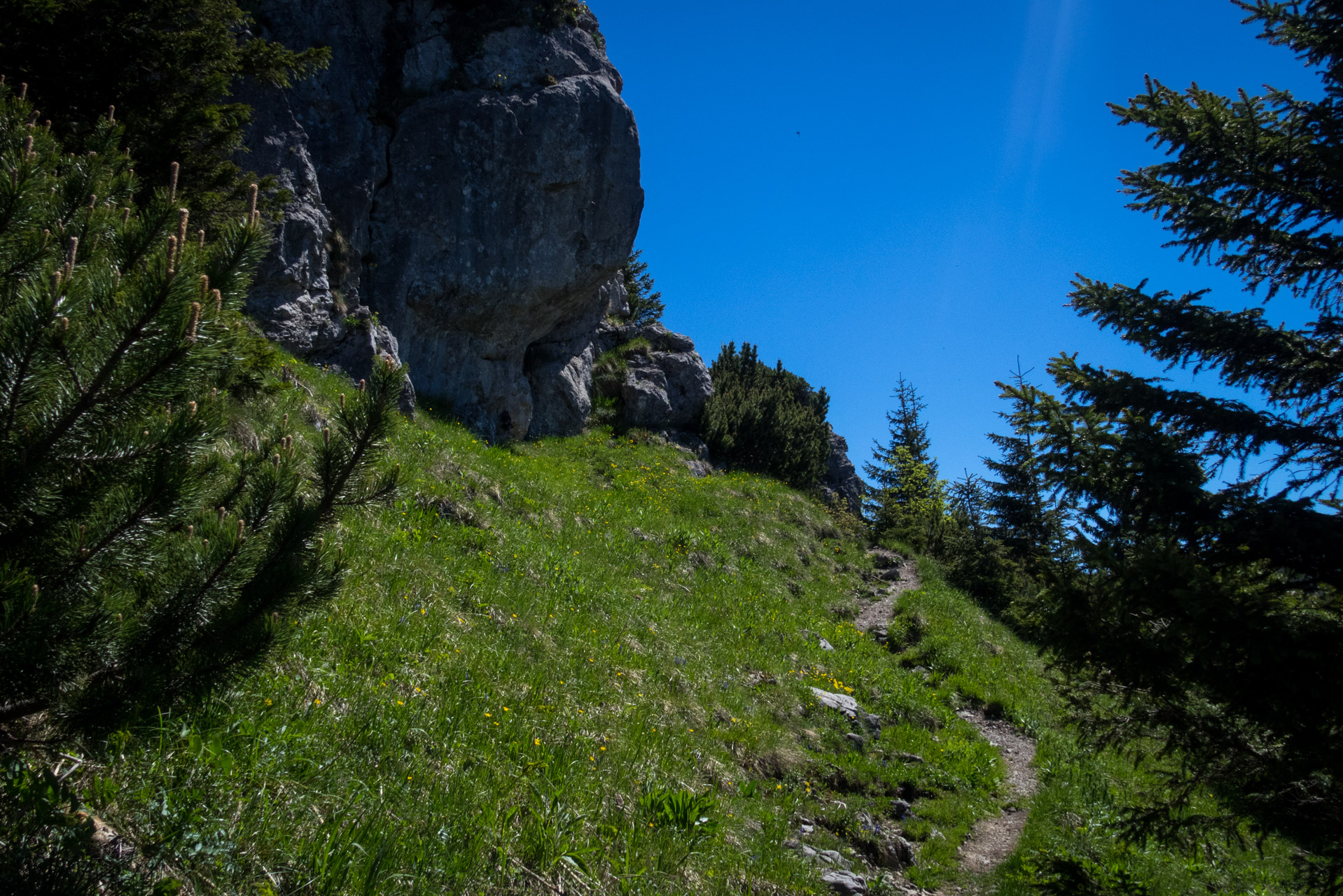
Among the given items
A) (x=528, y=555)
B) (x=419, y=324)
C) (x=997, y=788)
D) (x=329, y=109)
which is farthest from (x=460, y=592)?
(x=329, y=109)

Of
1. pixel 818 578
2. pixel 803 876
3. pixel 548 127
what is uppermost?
pixel 548 127

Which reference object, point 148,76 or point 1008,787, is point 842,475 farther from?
point 148,76

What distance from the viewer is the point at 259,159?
41.7ft

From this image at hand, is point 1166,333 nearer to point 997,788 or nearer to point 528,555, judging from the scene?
point 997,788

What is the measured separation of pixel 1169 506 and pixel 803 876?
434 centimetres

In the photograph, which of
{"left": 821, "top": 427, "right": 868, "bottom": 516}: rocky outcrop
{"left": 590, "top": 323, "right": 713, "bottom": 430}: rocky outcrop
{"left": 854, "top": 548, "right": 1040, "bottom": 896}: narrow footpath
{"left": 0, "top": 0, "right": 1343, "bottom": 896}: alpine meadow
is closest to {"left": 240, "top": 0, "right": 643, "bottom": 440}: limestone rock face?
{"left": 0, "top": 0, "right": 1343, "bottom": 896}: alpine meadow

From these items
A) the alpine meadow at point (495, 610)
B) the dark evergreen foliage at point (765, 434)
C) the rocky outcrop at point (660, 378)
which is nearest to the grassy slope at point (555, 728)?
the alpine meadow at point (495, 610)

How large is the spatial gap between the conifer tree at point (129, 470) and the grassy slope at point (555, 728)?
0.81m

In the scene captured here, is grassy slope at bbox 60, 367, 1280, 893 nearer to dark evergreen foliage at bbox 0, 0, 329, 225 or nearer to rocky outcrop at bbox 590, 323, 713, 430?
dark evergreen foliage at bbox 0, 0, 329, 225

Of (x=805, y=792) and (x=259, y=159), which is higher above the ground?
(x=259, y=159)

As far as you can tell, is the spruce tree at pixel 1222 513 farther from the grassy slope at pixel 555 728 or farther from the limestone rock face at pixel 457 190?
the limestone rock face at pixel 457 190

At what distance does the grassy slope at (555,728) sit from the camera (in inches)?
130

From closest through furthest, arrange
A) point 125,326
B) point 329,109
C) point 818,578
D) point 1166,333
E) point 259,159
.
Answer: point 125,326 < point 1166,333 < point 259,159 < point 329,109 < point 818,578

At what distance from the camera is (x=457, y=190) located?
17.6 meters
